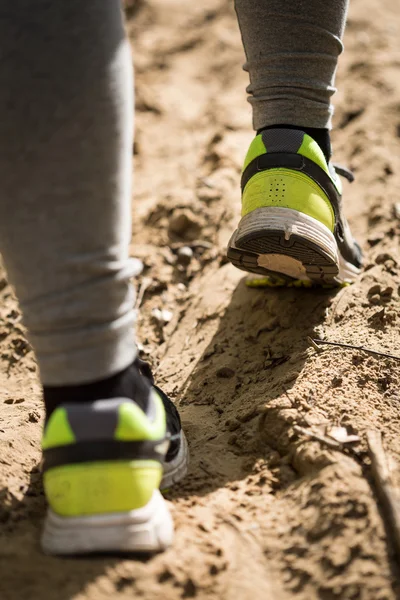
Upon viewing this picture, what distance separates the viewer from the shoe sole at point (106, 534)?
1.12 m

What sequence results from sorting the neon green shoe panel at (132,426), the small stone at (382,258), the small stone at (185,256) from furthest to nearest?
the small stone at (185,256)
the small stone at (382,258)
the neon green shoe panel at (132,426)

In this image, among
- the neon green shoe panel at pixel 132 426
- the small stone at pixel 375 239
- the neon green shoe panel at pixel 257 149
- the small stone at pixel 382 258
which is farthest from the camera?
the small stone at pixel 375 239

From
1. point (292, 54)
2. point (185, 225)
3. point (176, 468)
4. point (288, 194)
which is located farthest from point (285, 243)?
point (185, 225)

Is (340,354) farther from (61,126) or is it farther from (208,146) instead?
(208,146)

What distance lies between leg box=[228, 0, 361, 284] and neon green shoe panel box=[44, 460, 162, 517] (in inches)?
29.7

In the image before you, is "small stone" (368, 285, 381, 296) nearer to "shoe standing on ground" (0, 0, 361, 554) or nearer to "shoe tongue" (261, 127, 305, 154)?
"shoe tongue" (261, 127, 305, 154)

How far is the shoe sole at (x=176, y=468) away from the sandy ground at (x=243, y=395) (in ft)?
0.07

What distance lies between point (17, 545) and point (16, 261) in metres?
0.54

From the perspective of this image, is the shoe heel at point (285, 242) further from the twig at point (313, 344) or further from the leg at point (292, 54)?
the leg at point (292, 54)

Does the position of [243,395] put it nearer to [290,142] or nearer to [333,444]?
[333,444]

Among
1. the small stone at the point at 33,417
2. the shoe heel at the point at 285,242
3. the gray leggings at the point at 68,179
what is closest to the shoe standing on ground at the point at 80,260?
the gray leggings at the point at 68,179

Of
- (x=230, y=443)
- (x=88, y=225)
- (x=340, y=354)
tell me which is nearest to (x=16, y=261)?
(x=88, y=225)

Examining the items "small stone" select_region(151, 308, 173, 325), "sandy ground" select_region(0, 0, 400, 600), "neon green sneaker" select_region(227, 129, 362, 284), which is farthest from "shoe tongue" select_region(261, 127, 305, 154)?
"small stone" select_region(151, 308, 173, 325)

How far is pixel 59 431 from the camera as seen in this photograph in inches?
44.4
